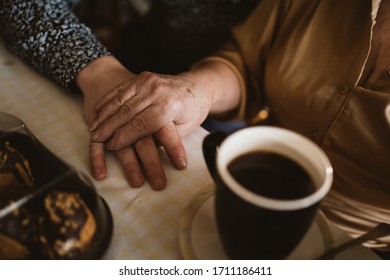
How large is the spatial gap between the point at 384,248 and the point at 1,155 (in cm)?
71

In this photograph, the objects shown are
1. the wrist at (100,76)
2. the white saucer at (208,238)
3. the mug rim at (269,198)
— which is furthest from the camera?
the wrist at (100,76)

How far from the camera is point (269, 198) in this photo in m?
0.38

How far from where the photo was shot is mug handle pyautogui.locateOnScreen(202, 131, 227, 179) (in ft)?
1.40

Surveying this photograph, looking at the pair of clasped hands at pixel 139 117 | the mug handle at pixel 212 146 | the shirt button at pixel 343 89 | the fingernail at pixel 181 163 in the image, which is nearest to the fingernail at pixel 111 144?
the pair of clasped hands at pixel 139 117

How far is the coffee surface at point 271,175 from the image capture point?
1.37 ft

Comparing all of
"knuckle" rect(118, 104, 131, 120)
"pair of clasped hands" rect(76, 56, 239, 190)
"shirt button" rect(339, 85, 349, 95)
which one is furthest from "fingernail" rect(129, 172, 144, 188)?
"shirt button" rect(339, 85, 349, 95)

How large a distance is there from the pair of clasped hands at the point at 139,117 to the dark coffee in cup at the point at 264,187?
0.53 ft

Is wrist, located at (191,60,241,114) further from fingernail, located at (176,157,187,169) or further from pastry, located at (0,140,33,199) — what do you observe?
pastry, located at (0,140,33,199)

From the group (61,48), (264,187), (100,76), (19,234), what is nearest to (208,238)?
(264,187)

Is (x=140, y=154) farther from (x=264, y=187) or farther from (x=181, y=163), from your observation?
(x=264, y=187)

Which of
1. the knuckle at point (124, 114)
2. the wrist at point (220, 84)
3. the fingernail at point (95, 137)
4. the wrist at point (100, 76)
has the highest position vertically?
the wrist at point (100, 76)

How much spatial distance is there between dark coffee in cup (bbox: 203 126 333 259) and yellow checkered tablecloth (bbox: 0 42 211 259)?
0.34ft

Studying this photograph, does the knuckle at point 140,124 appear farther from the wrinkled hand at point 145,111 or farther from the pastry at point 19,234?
the pastry at point 19,234
